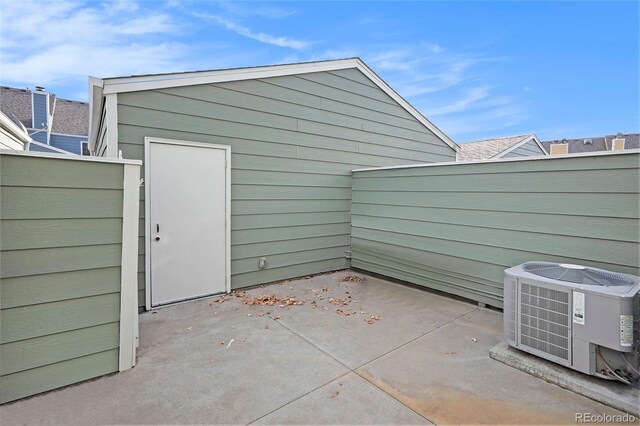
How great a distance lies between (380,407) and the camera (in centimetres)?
190

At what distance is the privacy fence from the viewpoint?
1.90 m

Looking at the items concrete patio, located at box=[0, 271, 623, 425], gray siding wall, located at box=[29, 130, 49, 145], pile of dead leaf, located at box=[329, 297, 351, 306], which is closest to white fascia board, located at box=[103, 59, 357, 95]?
concrete patio, located at box=[0, 271, 623, 425]

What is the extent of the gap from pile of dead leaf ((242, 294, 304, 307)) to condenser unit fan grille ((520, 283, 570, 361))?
2481 mm

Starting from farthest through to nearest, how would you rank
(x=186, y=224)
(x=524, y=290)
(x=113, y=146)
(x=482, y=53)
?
(x=482, y=53), (x=186, y=224), (x=113, y=146), (x=524, y=290)

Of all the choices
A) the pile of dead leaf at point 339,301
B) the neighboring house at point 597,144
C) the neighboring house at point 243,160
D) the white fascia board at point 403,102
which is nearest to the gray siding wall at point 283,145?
the neighboring house at point 243,160

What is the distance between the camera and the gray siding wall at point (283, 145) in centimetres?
382

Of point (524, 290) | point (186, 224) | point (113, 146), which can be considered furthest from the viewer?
point (186, 224)

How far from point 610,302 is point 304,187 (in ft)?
13.0

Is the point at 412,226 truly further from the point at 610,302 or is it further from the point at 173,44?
the point at 173,44

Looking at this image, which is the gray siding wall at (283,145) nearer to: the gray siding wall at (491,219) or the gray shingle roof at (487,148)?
the gray siding wall at (491,219)

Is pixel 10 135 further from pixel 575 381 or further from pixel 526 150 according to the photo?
pixel 526 150

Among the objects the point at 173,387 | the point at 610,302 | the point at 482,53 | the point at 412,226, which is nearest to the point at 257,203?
the point at 412,226

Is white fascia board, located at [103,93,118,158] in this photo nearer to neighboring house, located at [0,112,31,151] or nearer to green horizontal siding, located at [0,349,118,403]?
green horizontal siding, located at [0,349,118,403]

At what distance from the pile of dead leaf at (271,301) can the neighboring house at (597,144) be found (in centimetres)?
2144
